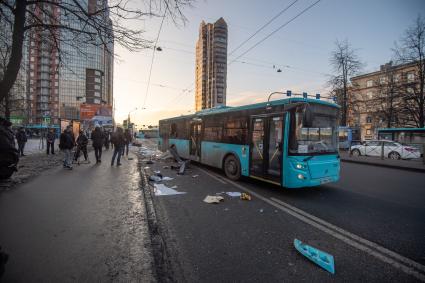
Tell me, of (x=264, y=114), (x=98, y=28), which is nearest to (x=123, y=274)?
(x=98, y=28)

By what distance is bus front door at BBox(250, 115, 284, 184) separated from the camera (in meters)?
6.55

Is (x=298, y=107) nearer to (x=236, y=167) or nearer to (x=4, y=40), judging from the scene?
(x=236, y=167)

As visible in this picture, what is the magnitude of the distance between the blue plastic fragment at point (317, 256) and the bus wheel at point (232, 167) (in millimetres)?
4709

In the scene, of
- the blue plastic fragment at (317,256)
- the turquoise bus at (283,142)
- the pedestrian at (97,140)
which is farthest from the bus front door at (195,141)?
the blue plastic fragment at (317,256)

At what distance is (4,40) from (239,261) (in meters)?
8.51

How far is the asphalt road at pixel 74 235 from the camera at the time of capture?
2.69 metres

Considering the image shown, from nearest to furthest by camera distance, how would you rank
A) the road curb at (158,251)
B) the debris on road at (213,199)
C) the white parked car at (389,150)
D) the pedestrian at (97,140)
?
the road curb at (158,251) < the debris on road at (213,199) < the pedestrian at (97,140) < the white parked car at (389,150)

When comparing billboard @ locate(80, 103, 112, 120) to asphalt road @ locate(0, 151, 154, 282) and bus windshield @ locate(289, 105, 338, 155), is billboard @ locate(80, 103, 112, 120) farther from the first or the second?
bus windshield @ locate(289, 105, 338, 155)

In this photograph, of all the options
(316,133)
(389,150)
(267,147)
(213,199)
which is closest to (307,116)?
(316,133)

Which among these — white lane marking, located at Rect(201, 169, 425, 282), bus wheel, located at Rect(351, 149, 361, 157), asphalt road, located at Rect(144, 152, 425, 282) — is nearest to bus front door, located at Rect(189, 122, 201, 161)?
asphalt road, located at Rect(144, 152, 425, 282)

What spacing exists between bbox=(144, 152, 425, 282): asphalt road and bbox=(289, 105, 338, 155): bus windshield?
49.8 inches

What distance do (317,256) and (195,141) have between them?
912cm

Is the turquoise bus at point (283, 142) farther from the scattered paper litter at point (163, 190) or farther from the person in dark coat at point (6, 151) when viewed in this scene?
the person in dark coat at point (6, 151)

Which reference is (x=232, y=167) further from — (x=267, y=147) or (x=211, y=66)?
(x=211, y=66)
